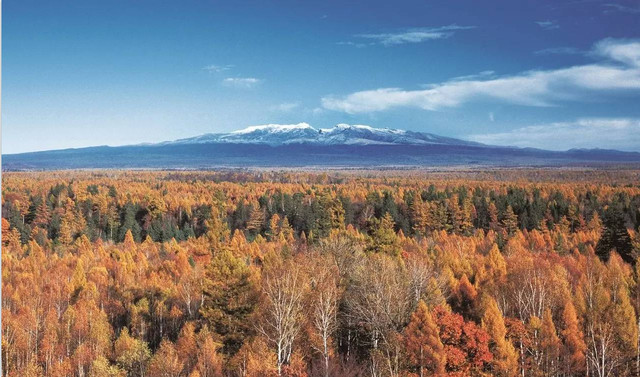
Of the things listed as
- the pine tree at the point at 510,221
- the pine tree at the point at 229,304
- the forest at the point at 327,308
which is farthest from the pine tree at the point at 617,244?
the pine tree at the point at 229,304

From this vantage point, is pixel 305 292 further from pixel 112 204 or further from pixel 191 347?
pixel 112 204

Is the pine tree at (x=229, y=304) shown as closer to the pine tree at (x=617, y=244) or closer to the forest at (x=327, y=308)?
the forest at (x=327, y=308)

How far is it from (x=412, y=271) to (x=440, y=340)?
9.37 m

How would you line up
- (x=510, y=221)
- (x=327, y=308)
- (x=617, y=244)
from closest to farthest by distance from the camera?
1. (x=327, y=308)
2. (x=617, y=244)
3. (x=510, y=221)

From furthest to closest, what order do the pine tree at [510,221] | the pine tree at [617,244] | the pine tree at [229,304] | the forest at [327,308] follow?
the pine tree at [510,221] → the pine tree at [617,244] → the pine tree at [229,304] → the forest at [327,308]

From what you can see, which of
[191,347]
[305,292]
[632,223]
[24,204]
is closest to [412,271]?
[305,292]

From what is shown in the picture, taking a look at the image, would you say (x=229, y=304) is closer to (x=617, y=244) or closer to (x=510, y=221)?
(x=617, y=244)

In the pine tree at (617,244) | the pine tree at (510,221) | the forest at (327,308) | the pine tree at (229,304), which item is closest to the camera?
the forest at (327,308)

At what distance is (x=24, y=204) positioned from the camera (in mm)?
105875

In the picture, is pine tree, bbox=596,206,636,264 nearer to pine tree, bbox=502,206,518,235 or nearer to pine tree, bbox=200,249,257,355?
pine tree, bbox=502,206,518,235

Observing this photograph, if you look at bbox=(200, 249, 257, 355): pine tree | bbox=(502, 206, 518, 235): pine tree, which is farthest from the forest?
bbox=(502, 206, 518, 235): pine tree

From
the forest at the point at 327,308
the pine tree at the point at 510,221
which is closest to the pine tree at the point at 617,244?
the forest at the point at 327,308

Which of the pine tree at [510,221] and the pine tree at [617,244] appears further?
the pine tree at [510,221]

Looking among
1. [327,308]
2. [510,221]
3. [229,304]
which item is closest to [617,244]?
[510,221]
